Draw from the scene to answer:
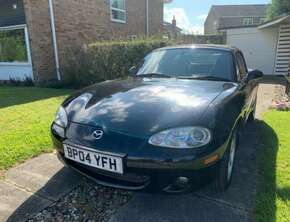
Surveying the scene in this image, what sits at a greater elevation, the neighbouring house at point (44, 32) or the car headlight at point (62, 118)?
the neighbouring house at point (44, 32)

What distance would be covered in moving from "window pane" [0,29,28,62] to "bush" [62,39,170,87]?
7.63 feet

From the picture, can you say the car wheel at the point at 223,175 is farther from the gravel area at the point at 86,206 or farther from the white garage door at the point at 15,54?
the white garage door at the point at 15,54

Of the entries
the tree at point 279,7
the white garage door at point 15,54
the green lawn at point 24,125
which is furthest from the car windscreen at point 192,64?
the tree at point 279,7

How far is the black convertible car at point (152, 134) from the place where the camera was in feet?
6.64

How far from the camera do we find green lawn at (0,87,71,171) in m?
3.52

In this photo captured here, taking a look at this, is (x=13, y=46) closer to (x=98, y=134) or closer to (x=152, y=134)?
(x=98, y=134)

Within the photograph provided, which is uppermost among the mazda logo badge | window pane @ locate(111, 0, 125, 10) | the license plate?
window pane @ locate(111, 0, 125, 10)

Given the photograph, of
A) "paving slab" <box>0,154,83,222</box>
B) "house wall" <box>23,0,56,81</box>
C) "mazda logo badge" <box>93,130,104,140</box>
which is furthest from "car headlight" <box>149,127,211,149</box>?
"house wall" <box>23,0,56,81</box>

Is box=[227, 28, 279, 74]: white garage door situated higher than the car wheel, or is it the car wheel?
box=[227, 28, 279, 74]: white garage door

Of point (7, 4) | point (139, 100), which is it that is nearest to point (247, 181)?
point (139, 100)

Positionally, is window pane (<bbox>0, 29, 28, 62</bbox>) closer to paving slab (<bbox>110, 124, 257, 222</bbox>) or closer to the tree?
paving slab (<bbox>110, 124, 257, 222</bbox>)

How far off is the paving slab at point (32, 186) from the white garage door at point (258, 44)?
13100mm

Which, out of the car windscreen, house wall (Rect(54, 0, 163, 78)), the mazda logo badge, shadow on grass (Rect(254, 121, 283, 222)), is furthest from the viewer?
house wall (Rect(54, 0, 163, 78))

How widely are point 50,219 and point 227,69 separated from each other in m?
2.54
